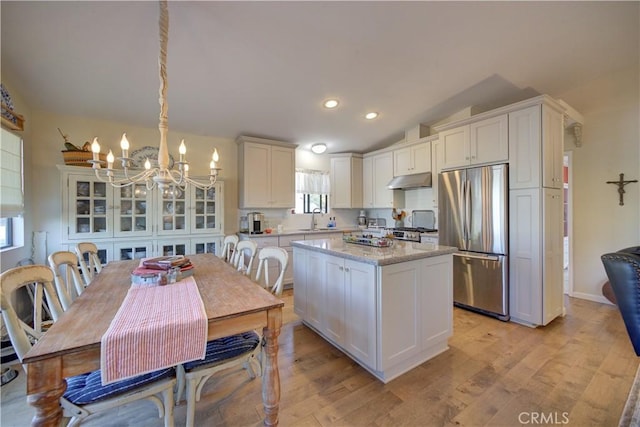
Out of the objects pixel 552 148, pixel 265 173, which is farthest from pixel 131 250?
pixel 552 148

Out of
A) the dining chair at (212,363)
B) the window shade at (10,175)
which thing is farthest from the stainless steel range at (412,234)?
the window shade at (10,175)

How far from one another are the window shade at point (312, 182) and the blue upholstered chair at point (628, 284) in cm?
414

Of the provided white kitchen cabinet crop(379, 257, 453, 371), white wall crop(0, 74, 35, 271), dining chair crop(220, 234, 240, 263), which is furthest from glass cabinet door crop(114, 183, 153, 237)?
white kitchen cabinet crop(379, 257, 453, 371)

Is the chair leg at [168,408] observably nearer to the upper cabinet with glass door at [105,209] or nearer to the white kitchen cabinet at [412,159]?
the upper cabinet with glass door at [105,209]

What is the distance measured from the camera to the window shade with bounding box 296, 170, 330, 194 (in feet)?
16.5

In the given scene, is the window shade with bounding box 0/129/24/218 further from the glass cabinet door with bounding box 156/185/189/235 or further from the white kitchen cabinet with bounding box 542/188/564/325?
the white kitchen cabinet with bounding box 542/188/564/325

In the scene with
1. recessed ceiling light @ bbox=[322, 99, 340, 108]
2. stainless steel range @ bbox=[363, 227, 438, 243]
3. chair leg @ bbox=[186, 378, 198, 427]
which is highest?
recessed ceiling light @ bbox=[322, 99, 340, 108]

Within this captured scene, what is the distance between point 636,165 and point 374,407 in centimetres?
429

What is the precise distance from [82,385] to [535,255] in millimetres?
3779

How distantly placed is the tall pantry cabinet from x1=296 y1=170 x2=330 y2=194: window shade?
123 inches

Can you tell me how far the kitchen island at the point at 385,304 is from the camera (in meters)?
1.93

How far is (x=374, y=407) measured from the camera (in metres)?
1.71

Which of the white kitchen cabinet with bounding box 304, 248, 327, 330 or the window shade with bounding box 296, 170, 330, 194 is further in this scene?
the window shade with bounding box 296, 170, 330, 194

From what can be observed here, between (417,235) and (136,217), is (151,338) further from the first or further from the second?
(417,235)
